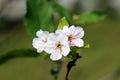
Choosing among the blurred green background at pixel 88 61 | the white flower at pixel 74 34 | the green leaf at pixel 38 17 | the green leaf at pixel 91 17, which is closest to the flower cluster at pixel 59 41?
the white flower at pixel 74 34

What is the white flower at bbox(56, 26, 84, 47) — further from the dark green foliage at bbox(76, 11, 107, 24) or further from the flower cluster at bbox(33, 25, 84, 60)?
the dark green foliage at bbox(76, 11, 107, 24)

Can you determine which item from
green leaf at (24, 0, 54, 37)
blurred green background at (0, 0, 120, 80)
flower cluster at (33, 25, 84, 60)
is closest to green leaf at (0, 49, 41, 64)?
green leaf at (24, 0, 54, 37)

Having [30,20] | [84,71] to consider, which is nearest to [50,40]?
[30,20]

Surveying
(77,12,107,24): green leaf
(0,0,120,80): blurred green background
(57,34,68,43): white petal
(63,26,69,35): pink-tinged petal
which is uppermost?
(0,0,120,80): blurred green background

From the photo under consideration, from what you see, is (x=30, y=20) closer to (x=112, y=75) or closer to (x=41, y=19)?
(x=41, y=19)

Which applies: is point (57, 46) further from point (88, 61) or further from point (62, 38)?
point (88, 61)

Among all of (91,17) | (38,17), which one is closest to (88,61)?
(91,17)
